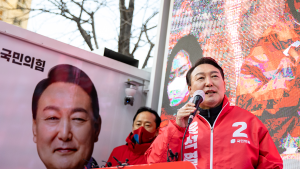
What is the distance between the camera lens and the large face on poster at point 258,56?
246cm

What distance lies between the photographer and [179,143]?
6.16 feet

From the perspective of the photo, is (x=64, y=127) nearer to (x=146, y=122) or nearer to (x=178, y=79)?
(x=146, y=122)

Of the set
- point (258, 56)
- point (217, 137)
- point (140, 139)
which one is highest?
point (258, 56)

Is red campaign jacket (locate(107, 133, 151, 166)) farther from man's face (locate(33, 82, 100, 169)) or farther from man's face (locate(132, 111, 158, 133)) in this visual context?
man's face (locate(33, 82, 100, 169))

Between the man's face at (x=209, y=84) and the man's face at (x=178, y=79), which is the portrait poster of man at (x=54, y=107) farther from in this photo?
the man's face at (x=209, y=84)

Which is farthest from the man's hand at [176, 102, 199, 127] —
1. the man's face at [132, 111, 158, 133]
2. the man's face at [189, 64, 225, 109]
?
the man's face at [132, 111, 158, 133]

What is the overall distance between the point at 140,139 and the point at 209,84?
1.38 metres

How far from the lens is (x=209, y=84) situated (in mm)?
1990

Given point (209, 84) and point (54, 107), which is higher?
point (209, 84)

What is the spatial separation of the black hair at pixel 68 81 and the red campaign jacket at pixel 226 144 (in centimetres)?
184

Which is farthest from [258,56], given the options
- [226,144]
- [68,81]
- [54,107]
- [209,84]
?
[54,107]

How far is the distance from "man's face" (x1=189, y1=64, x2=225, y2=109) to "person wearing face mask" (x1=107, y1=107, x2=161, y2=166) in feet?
3.97

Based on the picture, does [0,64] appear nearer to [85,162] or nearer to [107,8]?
[85,162]

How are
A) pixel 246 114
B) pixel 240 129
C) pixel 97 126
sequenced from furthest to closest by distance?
pixel 97 126
pixel 246 114
pixel 240 129
